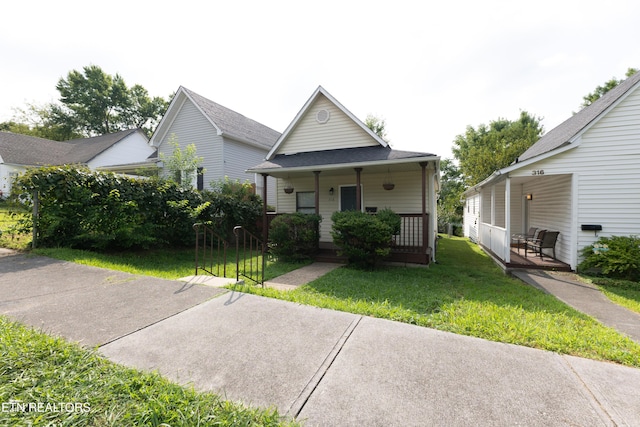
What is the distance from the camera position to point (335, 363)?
253cm

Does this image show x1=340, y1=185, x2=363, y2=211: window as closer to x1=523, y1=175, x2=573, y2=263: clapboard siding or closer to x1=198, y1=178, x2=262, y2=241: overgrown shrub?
x1=198, y1=178, x2=262, y2=241: overgrown shrub

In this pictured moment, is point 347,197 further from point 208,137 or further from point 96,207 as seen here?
point 208,137

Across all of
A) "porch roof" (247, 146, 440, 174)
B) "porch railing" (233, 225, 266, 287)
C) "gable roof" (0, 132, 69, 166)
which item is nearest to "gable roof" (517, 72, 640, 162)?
"porch roof" (247, 146, 440, 174)

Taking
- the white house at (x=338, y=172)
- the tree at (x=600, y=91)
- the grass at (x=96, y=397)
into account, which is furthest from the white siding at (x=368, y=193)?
the tree at (x=600, y=91)

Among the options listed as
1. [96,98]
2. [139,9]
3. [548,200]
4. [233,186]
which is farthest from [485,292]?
[96,98]

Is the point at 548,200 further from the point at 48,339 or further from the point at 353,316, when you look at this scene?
the point at 48,339

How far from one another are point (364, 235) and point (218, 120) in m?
11.6

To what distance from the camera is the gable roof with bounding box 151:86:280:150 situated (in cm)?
1392

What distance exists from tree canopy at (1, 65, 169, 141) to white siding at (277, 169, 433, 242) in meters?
37.0

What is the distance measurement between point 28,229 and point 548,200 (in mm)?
16498

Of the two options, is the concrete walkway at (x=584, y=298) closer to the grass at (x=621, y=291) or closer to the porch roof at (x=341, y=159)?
the grass at (x=621, y=291)

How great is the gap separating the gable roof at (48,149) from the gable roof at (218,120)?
10728mm

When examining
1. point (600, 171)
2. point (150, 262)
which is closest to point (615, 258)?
point (600, 171)

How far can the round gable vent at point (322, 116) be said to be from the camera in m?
10.1
